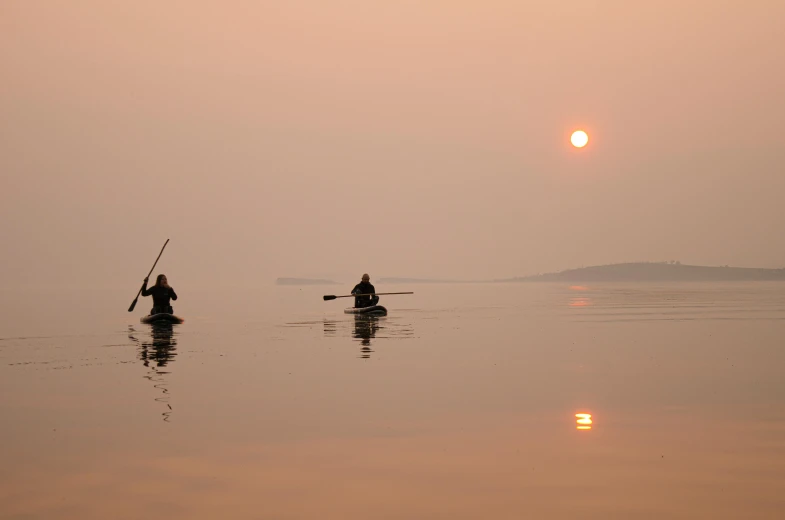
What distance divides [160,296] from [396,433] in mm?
25773

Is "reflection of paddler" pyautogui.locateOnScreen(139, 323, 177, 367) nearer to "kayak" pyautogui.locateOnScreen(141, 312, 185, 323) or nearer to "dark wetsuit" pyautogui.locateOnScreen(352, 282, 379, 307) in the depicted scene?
"kayak" pyautogui.locateOnScreen(141, 312, 185, 323)

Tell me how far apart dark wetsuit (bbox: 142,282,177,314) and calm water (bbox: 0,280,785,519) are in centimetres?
906

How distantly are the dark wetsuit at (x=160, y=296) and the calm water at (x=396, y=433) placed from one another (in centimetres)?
906

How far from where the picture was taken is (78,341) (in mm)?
33344

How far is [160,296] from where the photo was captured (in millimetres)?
37250

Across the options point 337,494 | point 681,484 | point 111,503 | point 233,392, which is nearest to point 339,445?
point 337,494

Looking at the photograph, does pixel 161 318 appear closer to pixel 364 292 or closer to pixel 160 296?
pixel 160 296

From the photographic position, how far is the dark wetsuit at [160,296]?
1453 inches

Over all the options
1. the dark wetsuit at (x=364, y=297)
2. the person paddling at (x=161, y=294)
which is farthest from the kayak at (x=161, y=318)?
the dark wetsuit at (x=364, y=297)

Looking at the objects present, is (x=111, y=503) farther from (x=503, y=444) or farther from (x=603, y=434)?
(x=603, y=434)

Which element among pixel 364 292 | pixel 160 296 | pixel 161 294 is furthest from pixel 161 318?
pixel 364 292

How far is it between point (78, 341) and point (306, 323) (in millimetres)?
14533

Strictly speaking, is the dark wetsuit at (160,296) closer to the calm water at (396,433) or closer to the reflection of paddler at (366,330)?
the reflection of paddler at (366,330)

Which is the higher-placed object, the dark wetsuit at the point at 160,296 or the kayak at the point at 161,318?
the dark wetsuit at the point at 160,296
